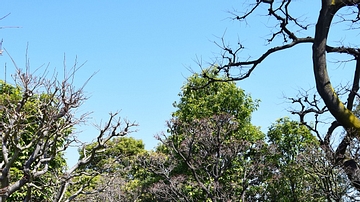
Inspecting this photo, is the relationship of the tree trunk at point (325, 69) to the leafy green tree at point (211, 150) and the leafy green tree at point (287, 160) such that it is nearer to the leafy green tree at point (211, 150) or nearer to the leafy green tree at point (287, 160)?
the leafy green tree at point (211, 150)

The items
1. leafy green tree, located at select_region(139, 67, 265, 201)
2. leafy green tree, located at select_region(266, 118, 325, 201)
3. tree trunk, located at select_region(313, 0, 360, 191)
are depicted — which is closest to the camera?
tree trunk, located at select_region(313, 0, 360, 191)

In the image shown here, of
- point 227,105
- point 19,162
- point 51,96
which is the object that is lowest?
point 51,96

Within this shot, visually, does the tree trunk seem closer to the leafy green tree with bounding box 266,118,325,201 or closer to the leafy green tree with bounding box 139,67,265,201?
the leafy green tree with bounding box 139,67,265,201

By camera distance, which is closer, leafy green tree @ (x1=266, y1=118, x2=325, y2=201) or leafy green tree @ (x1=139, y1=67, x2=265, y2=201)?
leafy green tree @ (x1=139, y1=67, x2=265, y2=201)

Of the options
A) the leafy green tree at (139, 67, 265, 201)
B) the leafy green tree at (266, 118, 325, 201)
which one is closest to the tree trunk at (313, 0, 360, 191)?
the leafy green tree at (139, 67, 265, 201)

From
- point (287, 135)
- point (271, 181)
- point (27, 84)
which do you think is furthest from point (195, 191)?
point (27, 84)

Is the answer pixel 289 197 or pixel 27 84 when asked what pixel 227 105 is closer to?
pixel 289 197

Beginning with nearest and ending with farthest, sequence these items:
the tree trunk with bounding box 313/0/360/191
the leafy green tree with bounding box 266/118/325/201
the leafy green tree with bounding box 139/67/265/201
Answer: the tree trunk with bounding box 313/0/360/191, the leafy green tree with bounding box 139/67/265/201, the leafy green tree with bounding box 266/118/325/201

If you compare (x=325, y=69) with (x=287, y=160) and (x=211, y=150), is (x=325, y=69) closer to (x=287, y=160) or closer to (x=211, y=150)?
(x=211, y=150)

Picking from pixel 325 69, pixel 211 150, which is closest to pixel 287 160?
pixel 211 150

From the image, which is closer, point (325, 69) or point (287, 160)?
point (325, 69)

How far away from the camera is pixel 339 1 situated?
9.25ft

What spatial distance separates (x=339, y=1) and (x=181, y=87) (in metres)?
12.7

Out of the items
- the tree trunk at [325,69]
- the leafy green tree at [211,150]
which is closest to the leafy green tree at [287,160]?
the leafy green tree at [211,150]
